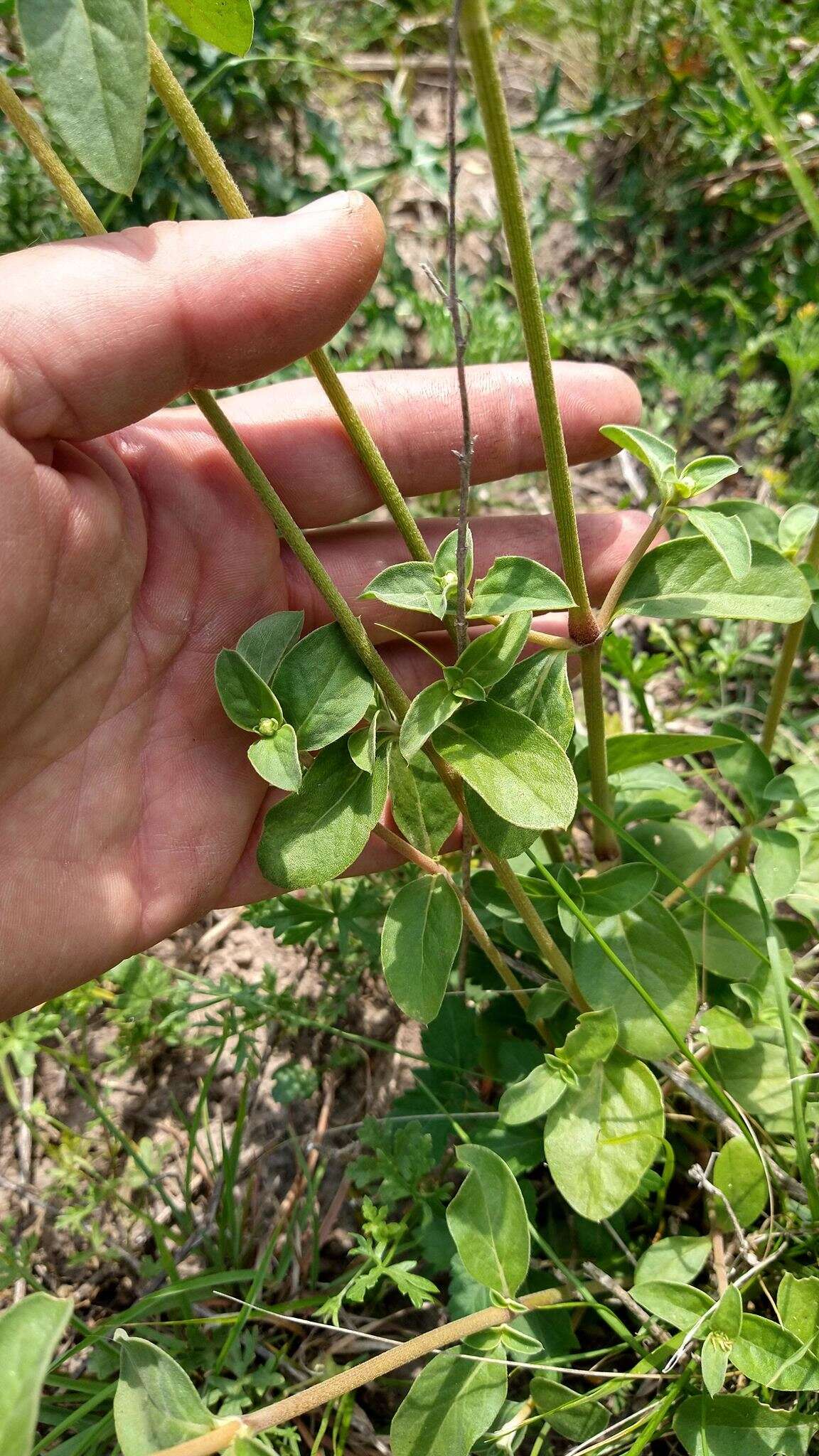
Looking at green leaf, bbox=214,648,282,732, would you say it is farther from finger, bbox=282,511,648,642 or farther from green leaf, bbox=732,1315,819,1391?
green leaf, bbox=732,1315,819,1391

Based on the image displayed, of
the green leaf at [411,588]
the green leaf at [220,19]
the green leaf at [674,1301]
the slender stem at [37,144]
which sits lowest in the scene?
the green leaf at [674,1301]

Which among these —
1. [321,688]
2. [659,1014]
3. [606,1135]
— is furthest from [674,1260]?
[321,688]

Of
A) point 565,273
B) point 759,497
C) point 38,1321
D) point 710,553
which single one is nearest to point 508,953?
point 710,553

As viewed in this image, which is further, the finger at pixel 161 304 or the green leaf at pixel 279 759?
the finger at pixel 161 304

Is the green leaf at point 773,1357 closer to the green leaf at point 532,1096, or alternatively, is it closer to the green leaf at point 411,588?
the green leaf at point 532,1096

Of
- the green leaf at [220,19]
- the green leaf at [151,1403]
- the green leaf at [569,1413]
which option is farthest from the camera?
the green leaf at [569,1413]

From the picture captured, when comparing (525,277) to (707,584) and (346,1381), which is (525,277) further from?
(346,1381)

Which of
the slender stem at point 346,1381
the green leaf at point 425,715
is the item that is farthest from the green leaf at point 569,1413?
the green leaf at point 425,715
